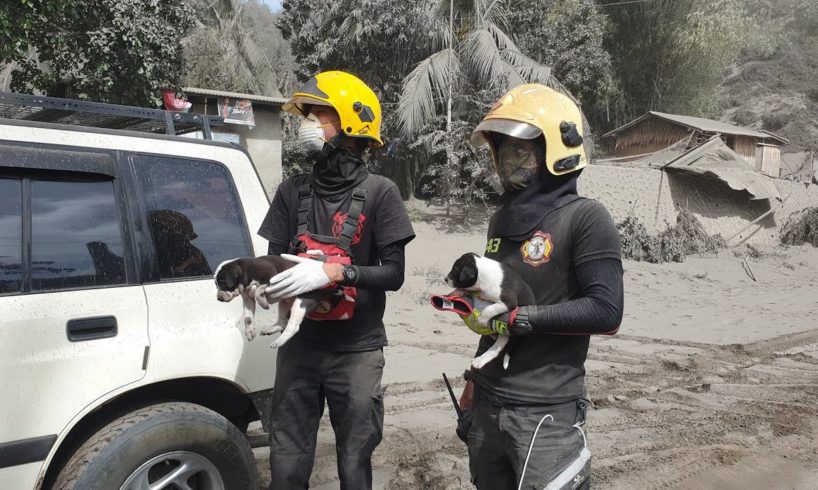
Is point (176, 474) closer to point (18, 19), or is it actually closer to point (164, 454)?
point (164, 454)

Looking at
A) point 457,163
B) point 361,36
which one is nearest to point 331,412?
point 457,163

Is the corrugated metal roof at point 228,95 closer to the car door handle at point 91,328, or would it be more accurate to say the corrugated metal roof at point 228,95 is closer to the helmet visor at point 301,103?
the helmet visor at point 301,103

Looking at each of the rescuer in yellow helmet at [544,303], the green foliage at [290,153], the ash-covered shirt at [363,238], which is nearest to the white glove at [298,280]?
the ash-covered shirt at [363,238]

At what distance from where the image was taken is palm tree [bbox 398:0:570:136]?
14.5m

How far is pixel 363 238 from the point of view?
256 cm

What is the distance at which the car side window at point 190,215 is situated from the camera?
105 inches

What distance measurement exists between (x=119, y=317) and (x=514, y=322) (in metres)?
1.57

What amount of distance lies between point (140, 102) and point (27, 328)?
388 inches

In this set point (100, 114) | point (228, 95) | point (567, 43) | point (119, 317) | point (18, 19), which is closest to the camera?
point (119, 317)

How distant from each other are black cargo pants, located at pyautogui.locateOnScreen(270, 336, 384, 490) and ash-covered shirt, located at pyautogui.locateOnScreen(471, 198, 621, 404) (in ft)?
1.97

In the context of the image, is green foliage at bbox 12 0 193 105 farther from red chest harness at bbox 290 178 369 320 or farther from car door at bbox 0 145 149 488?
red chest harness at bbox 290 178 369 320

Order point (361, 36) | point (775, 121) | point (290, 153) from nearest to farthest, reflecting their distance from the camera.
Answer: point (361, 36) < point (290, 153) < point (775, 121)

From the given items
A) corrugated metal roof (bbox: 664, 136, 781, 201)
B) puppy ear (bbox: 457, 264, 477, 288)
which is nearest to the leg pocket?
puppy ear (bbox: 457, 264, 477, 288)

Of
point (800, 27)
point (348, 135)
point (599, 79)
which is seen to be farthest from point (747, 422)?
point (800, 27)
